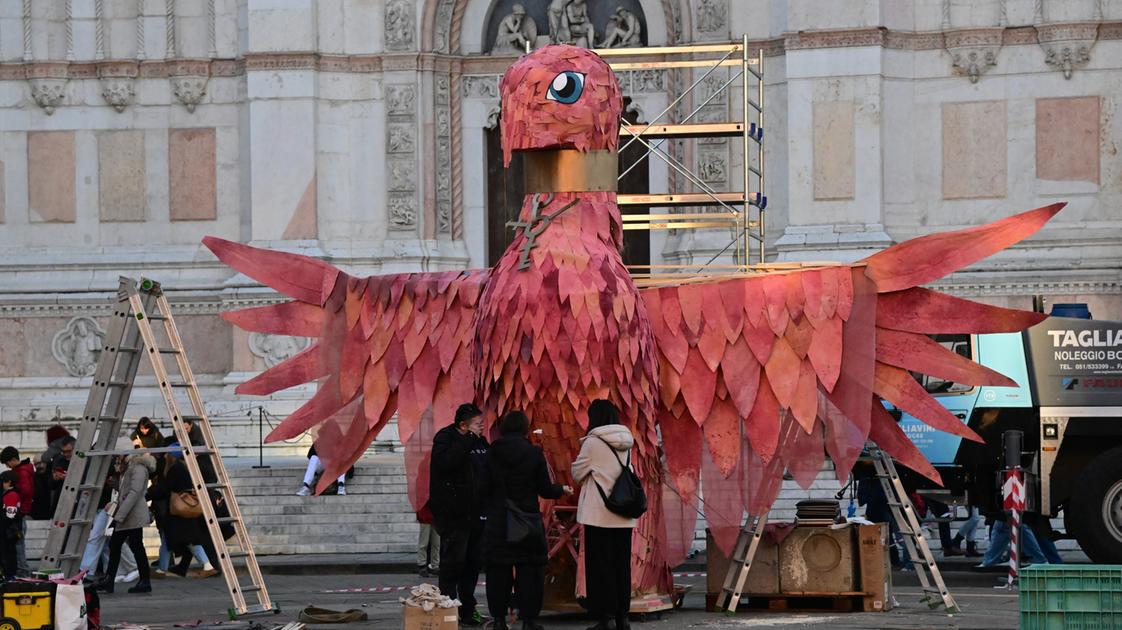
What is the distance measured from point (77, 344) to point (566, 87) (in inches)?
583

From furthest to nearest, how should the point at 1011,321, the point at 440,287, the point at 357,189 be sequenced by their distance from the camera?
1. the point at 357,189
2. the point at 440,287
3. the point at 1011,321

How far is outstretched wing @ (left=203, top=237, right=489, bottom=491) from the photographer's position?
548 inches

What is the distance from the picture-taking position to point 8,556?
56.0ft

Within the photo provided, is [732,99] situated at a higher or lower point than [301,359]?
higher

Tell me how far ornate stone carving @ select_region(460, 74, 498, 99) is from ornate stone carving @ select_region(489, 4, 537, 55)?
39 cm

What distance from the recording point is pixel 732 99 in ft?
82.3

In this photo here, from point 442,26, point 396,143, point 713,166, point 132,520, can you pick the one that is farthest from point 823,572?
point 442,26

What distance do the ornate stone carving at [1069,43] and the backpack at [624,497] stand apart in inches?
548

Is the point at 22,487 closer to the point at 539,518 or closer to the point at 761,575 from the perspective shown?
the point at 539,518

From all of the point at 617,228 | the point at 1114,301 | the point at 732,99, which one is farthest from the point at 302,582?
the point at 1114,301

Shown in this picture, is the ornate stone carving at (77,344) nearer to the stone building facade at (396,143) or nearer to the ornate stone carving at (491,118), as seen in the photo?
the stone building facade at (396,143)

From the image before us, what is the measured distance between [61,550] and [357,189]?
13316mm

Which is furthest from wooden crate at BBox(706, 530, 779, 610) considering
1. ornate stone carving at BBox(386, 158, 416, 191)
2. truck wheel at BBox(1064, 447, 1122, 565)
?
ornate stone carving at BBox(386, 158, 416, 191)

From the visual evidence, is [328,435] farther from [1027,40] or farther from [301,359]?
[1027,40]
